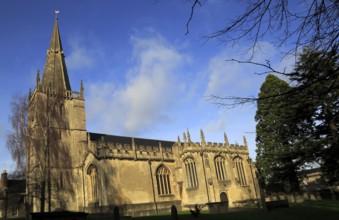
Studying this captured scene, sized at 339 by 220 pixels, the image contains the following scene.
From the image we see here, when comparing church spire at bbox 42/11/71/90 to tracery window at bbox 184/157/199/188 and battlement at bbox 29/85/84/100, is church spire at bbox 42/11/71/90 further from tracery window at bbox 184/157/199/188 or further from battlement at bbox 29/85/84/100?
tracery window at bbox 184/157/199/188

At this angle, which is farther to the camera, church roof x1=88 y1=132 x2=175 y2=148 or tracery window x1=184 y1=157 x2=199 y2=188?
church roof x1=88 y1=132 x2=175 y2=148

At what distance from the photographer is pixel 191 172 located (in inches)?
1248

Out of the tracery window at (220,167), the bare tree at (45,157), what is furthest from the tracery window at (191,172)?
the bare tree at (45,157)

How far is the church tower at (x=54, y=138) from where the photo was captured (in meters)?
23.5

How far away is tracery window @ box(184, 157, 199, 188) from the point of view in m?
31.3

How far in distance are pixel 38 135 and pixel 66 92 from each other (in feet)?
41.3

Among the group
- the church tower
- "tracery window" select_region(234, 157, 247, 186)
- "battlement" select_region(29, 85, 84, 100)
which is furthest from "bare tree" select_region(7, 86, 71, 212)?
"tracery window" select_region(234, 157, 247, 186)

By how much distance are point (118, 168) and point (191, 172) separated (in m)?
8.05

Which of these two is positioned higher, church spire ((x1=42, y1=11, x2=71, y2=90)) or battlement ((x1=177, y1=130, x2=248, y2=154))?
church spire ((x1=42, y1=11, x2=71, y2=90))

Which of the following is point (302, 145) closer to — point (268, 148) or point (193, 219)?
point (268, 148)

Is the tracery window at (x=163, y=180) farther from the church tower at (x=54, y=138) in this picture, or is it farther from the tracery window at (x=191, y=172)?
the church tower at (x=54, y=138)

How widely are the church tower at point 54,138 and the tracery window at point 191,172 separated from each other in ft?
38.9

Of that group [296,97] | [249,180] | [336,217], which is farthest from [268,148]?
[296,97]

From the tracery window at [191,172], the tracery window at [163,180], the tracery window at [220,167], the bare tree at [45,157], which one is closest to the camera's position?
the bare tree at [45,157]
